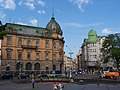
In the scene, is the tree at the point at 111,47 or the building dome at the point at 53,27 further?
the building dome at the point at 53,27

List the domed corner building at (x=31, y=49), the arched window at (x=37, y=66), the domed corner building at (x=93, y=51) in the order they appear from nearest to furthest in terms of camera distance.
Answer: the domed corner building at (x=31, y=49) → the arched window at (x=37, y=66) → the domed corner building at (x=93, y=51)

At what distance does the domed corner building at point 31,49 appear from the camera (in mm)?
87250

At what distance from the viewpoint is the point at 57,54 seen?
326 feet

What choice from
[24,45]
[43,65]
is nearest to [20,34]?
[24,45]

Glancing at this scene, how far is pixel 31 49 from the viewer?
305 feet

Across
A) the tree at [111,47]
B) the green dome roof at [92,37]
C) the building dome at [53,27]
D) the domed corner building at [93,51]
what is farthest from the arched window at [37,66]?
the green dome roof at [92,37]

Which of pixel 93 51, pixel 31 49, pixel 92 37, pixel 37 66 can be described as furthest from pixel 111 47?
pixel 92 37

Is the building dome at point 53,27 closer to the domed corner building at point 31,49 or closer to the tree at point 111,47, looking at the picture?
the domed corner building at point 31,49

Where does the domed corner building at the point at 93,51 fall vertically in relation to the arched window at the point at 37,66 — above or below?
above

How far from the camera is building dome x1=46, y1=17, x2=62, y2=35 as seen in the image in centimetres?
10207

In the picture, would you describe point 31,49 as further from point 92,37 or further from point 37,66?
point 92,37

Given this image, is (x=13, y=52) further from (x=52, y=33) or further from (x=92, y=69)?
(x=92, y=69)

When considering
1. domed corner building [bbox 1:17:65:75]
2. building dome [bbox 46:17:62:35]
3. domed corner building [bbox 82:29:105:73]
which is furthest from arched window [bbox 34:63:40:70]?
domed corner building [bbox 82:29:105:73]

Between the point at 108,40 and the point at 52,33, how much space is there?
25155mm
